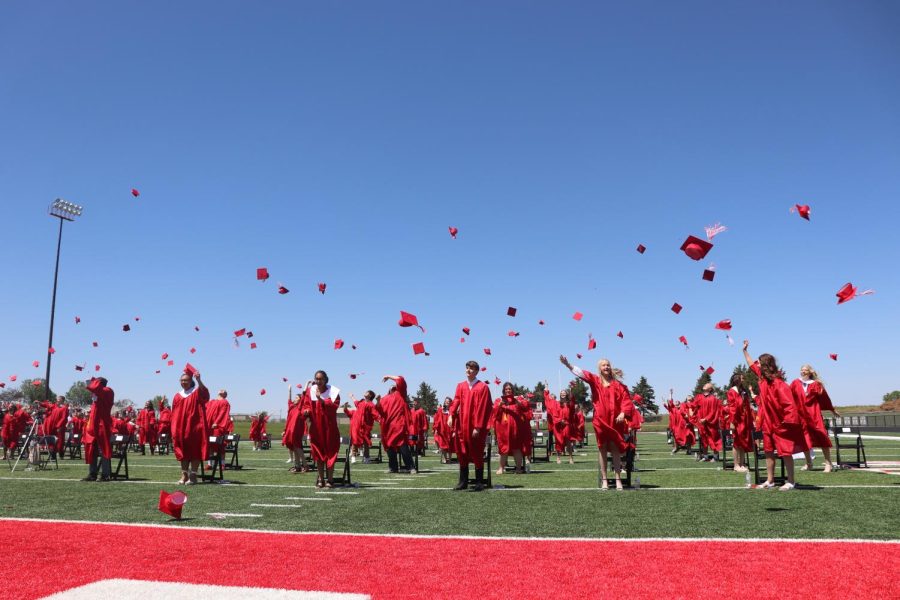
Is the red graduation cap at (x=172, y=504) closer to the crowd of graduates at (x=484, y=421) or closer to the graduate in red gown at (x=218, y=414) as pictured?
the crowd of graduates at (x=484, y=421)

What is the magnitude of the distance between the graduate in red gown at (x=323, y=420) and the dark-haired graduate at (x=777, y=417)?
24.1ft

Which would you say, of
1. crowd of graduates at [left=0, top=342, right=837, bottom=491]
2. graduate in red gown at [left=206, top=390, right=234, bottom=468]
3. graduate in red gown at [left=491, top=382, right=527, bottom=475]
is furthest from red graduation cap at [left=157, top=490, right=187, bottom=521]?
graduate in red gown at [left=491, top=382, right=527, bottom=475]

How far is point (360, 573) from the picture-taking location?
4.87m

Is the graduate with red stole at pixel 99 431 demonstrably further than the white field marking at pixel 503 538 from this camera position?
Yes

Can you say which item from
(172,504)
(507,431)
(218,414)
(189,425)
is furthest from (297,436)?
(172,504)

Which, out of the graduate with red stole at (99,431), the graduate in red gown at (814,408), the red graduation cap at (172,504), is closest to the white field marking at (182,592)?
the red graduation cap at (172,504)

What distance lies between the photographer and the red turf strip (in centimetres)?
432

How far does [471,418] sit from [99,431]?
9029 millimetres

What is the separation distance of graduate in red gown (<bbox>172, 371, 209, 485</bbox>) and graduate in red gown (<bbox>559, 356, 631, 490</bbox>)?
24.7 ft

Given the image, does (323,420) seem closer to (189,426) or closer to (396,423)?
(189,426)

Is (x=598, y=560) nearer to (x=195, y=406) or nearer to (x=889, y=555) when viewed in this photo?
(x=889, y=555)

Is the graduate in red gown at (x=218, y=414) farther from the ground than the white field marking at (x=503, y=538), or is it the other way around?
the graduate in red gown at (x=218, y=414)

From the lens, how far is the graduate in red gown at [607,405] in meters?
10.1

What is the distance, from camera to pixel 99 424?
45.9ft
